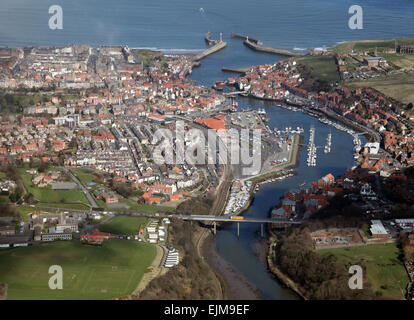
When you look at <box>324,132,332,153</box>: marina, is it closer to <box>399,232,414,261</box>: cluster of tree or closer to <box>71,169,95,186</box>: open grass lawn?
<box>399,232,414,261</box>: cluster of tree

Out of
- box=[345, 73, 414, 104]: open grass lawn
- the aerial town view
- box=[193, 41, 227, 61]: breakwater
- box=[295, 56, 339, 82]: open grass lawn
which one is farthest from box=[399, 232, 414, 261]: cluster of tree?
box=[193, 41, 227, 61]: breakwater

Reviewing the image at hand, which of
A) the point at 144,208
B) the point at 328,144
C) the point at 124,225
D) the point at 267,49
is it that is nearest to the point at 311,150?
the point at 328,144

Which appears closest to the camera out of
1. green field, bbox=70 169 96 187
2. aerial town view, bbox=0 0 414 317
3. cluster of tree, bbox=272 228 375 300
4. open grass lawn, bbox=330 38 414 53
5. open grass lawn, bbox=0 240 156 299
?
open grass lawn, bbox=0 240 156 299

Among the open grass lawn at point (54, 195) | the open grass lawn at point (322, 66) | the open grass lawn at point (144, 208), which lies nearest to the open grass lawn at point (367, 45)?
the open grass lawn at point (322, 66)

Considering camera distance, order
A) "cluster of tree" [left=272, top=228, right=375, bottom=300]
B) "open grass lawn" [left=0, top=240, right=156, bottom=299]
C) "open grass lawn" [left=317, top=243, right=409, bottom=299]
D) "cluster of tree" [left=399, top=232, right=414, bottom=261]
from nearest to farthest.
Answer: "open grass lawn" [left=0, top=240, right=156, bottom=299] < "cluster of tree" [left=272, top=228, right=375, bottom=300] < "open grass lawn" [left=317, top=243, right=409, bottom=299] < "cluster of tree" [left=399, top=232, right=414, bottom=261]

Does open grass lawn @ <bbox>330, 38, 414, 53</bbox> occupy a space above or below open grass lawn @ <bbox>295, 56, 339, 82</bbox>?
above

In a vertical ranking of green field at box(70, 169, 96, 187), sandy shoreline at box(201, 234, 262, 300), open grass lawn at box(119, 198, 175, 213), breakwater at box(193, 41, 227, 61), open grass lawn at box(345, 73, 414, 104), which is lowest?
sandy shoreline at box(201, 234, 262, 300)

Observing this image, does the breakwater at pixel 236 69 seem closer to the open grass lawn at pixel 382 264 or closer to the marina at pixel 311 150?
the marina at pixel 311 150
